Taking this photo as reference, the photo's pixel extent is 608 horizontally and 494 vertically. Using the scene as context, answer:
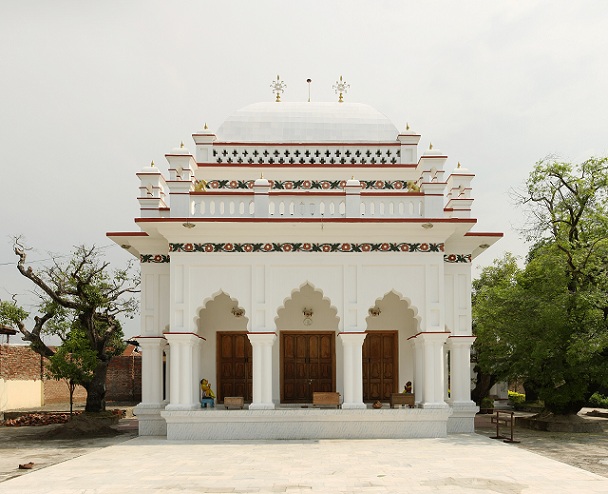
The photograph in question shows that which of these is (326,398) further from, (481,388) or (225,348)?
(481,388)

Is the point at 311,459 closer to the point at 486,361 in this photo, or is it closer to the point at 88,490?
the point at 88,490

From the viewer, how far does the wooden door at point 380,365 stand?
17250mm

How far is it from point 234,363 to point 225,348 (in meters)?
0.40

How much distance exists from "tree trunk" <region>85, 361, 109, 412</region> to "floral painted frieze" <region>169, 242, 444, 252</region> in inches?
261

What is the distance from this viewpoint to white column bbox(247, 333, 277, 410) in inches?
590

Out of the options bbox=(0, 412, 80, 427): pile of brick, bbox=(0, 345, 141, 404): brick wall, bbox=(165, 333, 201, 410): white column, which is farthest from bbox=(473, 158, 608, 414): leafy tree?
bbox=(0, 345, 141, 404): brick wall

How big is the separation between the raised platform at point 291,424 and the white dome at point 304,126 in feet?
23.1

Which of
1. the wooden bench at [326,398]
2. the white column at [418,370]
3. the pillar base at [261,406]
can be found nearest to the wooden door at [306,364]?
the wooden bench at [326,398]

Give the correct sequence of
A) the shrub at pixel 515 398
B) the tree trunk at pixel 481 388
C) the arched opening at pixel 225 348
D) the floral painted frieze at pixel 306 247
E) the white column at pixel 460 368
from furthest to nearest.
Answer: the shrub at pixel 515 398
the tree trunk at pixel 481 388
the arched opening at pixel 225 348
the white column at pixel 460 368
the floral painted frieze at pixel 306 247

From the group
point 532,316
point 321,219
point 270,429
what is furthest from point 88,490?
point 532,316

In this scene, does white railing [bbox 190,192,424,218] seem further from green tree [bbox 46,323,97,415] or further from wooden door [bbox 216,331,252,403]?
green tree [bbox 46,323,97,415]

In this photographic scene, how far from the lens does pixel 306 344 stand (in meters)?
17.2

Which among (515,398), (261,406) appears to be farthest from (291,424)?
(515,398)

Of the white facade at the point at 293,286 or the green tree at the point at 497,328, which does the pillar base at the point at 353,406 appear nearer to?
the white facade at the point at 293,286
